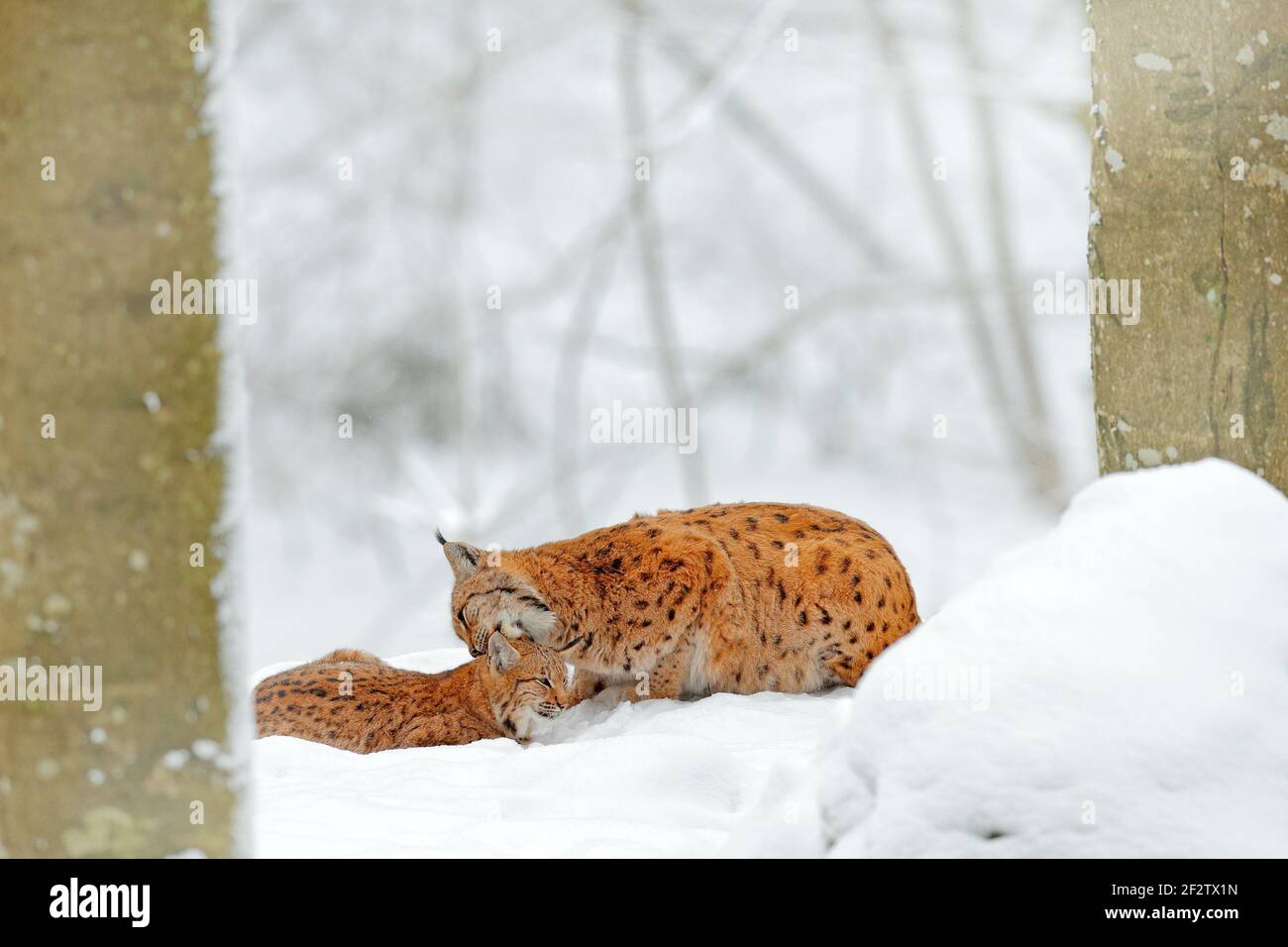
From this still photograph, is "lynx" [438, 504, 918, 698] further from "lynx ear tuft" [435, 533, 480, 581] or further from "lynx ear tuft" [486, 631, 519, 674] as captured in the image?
"lynx ear tuft" [486, 631, 519, 674]

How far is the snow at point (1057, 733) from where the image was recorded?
7.41ft

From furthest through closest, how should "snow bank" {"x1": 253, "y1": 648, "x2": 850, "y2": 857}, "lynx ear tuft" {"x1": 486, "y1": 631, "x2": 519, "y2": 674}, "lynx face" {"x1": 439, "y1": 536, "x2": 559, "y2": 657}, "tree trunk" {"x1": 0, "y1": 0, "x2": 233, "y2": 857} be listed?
"lynx face" {"x1": 439, "y1": 536, "x2": 559, "y2": 657} < "lynx ear tuft" {"x1": 486, "y1": 631, "x2": 519, "y2": 674} < "snow bank" {"x1": 253, "y1": 648, "x2": 850, "y2": 857} < "tree trunk" {"x1": 0, "y1": 0, "x2": 233, "y2": 857}

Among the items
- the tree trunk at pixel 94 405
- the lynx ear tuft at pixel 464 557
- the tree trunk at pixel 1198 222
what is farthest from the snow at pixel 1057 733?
the lynx ear tuft at pixel 464 557

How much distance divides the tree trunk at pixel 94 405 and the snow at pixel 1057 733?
599 millimetres

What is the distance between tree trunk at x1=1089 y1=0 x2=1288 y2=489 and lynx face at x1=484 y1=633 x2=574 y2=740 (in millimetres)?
2069

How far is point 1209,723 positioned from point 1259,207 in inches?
57.7

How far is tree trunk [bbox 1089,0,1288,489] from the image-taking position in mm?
3203

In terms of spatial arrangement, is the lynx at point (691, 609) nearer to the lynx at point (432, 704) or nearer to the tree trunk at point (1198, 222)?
the lynx at point (432, 704)

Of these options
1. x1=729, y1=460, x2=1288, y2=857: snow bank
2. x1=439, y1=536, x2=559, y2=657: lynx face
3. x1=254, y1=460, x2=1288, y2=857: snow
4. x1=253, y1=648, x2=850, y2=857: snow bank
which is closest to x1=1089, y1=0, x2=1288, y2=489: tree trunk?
x1=254, y1=460, x2=1288, y2=857: snow

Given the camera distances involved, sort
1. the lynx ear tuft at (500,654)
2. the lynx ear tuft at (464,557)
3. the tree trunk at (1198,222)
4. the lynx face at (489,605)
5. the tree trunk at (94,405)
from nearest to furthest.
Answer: the tree trunk at (94,405)
the tree trunk at (1198,222)
the lynx ear tuft at (500,654)
the lynx face at (489,605)
the lynx ear tuft at (464,557)

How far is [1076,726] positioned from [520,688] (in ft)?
7.98

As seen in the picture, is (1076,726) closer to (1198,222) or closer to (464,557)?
(1198,222)

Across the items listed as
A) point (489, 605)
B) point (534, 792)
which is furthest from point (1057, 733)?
point (489, 605)
